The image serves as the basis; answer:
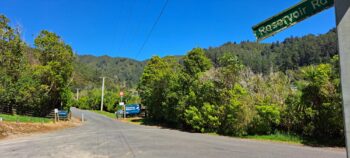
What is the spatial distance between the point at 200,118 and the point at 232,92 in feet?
10.6

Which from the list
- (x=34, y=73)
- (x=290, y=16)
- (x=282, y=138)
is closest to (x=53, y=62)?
(x=34, y=73)

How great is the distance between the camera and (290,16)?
232 cm

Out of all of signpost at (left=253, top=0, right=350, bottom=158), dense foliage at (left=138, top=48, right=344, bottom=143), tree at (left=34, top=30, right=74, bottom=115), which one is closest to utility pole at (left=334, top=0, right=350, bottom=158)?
signpost at (left=253, top=0, right=350, bottom=158)

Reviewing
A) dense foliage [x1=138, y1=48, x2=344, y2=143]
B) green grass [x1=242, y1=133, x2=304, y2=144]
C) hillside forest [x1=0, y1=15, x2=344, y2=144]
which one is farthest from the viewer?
green grass [x1=242, y1=133, x2=304, y2=144]

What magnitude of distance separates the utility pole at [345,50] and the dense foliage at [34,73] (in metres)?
28.7

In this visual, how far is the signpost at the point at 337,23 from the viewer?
1980 millimetres

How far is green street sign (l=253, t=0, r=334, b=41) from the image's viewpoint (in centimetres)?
223

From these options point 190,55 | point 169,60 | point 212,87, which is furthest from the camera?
point 169,60

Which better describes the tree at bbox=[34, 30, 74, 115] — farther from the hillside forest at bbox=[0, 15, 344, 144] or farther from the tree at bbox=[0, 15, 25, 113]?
the tree at bbox=[0, 15, 25, 113]

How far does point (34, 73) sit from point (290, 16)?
101ft

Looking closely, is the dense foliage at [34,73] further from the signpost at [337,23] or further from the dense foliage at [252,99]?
the signpost at [337,23]

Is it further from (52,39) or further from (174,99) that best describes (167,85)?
(52,39)

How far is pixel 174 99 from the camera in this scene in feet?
79.0

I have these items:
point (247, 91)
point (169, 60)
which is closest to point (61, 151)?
point (247, 91)
